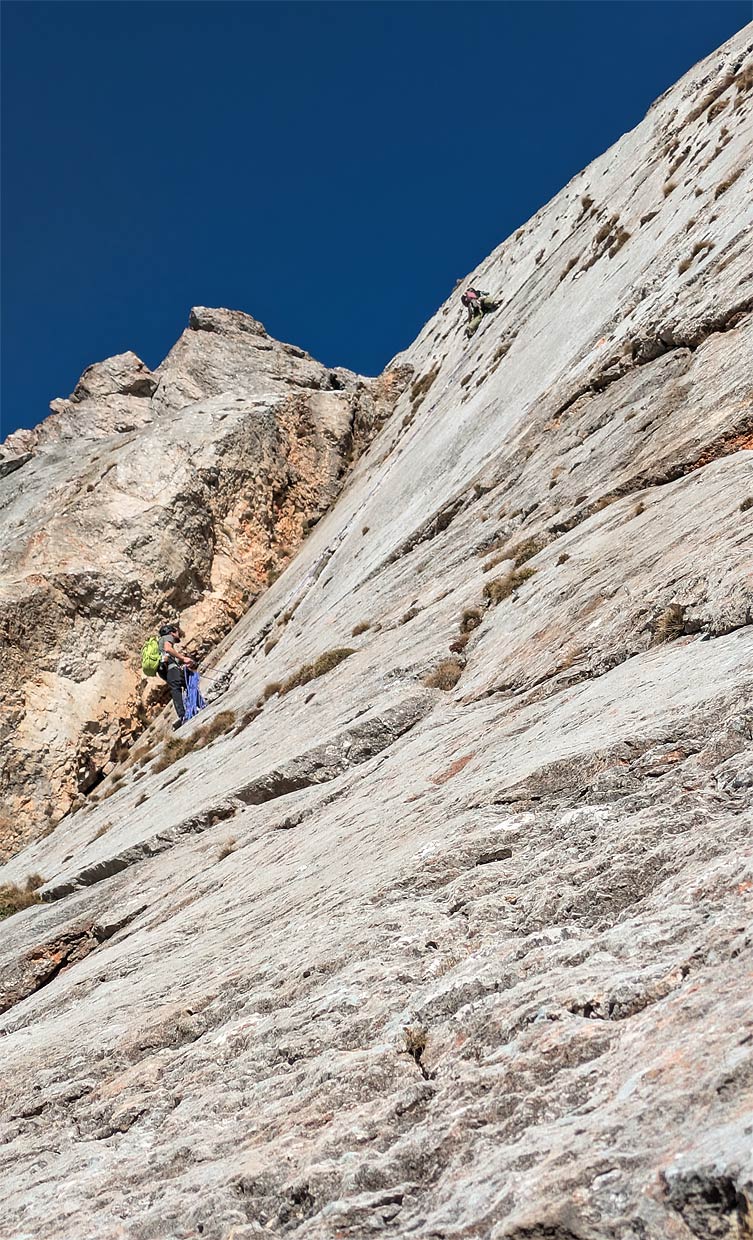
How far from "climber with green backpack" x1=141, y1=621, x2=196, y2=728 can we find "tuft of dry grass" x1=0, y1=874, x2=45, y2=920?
31.8 ft

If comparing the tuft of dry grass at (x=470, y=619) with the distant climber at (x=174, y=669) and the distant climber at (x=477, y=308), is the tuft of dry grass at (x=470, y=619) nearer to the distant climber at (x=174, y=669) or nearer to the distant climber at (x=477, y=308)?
the distant climber at (x=174, y=669)

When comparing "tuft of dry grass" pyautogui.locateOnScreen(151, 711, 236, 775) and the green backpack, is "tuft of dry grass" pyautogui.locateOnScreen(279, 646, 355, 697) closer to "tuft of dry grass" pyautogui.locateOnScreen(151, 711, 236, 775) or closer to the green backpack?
"tuft of dry grass" pyautogui.locateOnScreen(151, 711, 236, 775)

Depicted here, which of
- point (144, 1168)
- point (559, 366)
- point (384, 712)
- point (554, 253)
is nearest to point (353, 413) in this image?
point (554, 253)

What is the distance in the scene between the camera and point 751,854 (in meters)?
5.61

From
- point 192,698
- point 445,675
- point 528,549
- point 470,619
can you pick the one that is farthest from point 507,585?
point 192,698

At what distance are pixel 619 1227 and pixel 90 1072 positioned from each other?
536 centimetres

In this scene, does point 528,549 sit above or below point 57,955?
above

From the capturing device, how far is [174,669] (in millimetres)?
29031

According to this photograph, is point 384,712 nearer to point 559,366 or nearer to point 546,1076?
point 546,1076

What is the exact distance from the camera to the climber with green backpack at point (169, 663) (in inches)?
1134

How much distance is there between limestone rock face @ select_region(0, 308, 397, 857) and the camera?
1181 inches

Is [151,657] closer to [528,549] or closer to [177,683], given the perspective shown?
[177,683]

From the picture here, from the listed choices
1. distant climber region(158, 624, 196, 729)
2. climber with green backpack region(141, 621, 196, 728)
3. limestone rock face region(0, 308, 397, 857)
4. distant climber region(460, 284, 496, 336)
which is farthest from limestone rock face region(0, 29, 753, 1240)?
distant climber region(460, 284, 496, 336)

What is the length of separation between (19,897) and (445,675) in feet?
32.5
